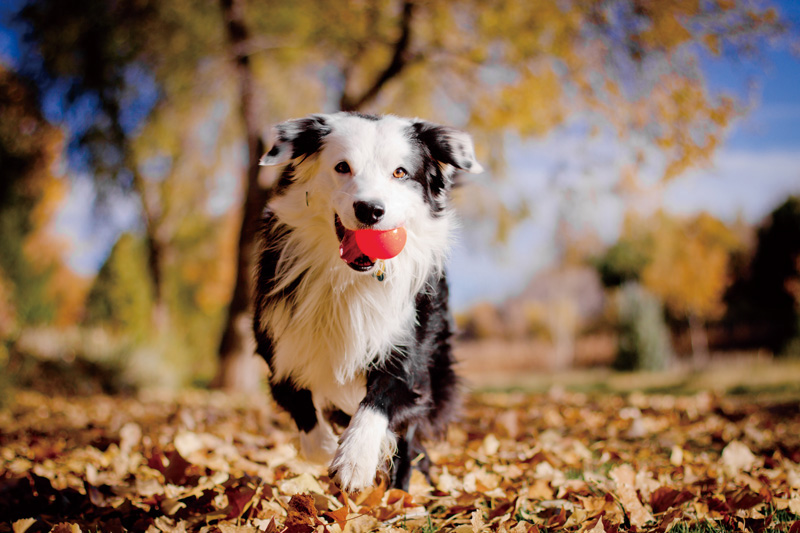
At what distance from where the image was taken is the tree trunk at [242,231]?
8016mm

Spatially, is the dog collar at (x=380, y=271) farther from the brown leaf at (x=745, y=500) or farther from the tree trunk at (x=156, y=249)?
the tree trunk at (x=156, y=249)

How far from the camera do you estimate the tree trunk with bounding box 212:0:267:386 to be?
8.02m

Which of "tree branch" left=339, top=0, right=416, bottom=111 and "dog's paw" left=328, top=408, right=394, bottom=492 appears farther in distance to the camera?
"tree branch" left=339, top=0, right=416, bottom=111

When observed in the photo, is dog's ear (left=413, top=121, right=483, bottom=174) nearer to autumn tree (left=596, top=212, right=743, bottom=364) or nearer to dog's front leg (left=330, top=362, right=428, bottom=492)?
dog's front leg (left=330, top=362, right=428, bottom=492)

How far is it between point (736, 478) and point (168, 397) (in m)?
6.67

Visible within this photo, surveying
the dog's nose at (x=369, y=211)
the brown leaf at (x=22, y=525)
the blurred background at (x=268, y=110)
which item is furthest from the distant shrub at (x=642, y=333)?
the brown leaf at (x=22, y=525)

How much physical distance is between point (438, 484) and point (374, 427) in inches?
23.4

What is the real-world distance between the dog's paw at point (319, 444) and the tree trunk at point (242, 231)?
564cm

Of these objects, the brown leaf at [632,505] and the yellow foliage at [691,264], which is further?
the yellow foliage at [691,264]

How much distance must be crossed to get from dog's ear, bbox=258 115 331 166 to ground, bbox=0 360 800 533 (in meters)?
1.36

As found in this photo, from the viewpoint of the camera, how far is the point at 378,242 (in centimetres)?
207

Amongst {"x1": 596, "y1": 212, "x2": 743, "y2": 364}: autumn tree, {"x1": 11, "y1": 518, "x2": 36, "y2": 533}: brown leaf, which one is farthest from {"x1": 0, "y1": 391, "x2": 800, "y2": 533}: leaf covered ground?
{"x1": 596, "y1": 212, "x2": 743, "y2": 364}: autumn tree

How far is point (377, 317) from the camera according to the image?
7.61 ft

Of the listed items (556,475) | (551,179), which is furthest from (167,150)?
(556,475)
